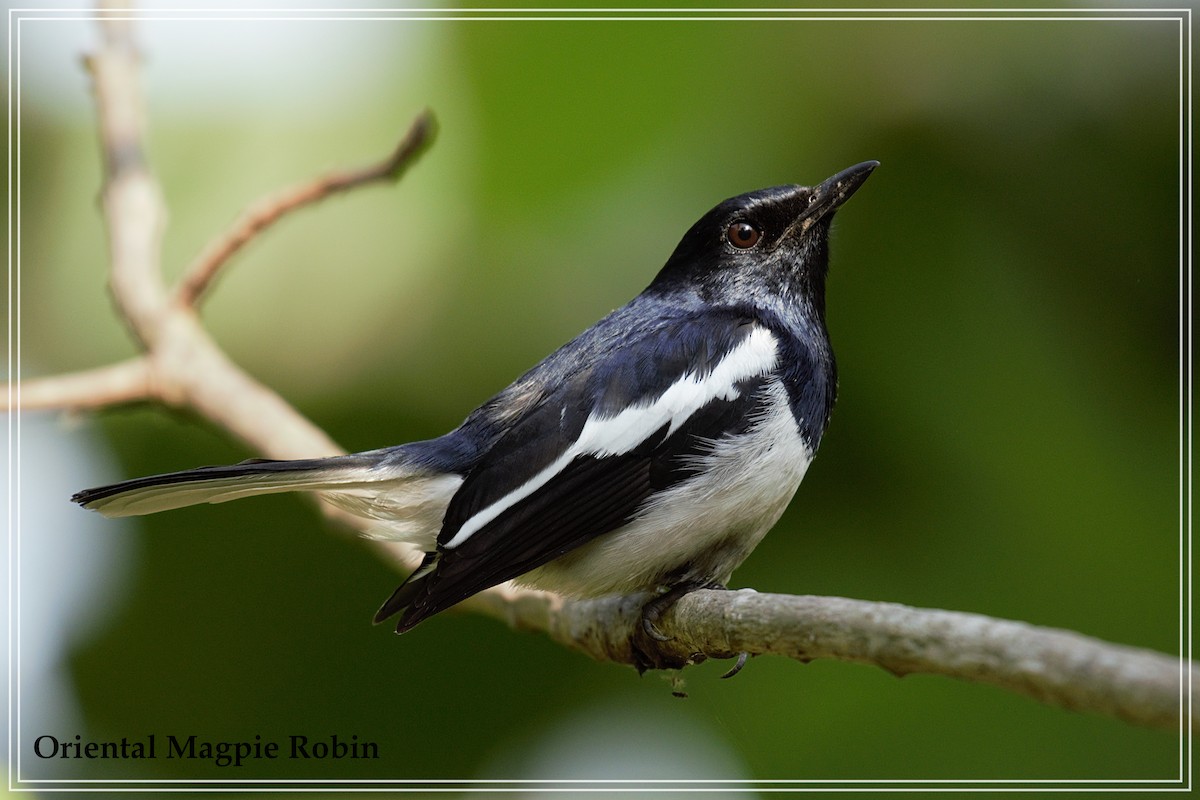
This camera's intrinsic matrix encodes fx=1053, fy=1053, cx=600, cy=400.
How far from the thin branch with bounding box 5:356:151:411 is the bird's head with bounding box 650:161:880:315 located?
1667 mm

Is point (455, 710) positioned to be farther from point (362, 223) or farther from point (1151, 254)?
point (1151, 254)

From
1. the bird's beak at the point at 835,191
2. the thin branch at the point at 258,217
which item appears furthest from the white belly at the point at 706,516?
the thin branch at the point at 258,217

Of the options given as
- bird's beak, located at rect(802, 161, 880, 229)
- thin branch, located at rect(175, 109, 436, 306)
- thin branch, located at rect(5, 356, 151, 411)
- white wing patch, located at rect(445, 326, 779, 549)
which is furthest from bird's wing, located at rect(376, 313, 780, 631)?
thin branch, located at rect(5, 356, 151, 411)

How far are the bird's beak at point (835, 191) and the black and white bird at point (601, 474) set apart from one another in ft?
1.15

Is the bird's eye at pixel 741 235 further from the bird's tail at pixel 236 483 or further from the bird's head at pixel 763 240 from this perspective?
the bird's tail at pixel 236 483

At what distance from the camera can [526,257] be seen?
3.25 meters

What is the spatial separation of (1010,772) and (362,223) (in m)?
2.46

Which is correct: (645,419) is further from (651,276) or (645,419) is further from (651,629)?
(651,276)

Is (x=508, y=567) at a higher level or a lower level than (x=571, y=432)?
lower

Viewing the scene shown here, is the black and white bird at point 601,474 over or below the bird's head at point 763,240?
below

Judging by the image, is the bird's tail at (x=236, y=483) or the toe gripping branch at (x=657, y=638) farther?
the toe gripping branch at (x=657, y=638)

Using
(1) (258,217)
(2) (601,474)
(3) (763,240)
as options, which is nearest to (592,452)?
(2) (601,474)

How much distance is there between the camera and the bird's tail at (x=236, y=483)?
223cm

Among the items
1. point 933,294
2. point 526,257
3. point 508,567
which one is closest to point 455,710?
point 508,567
